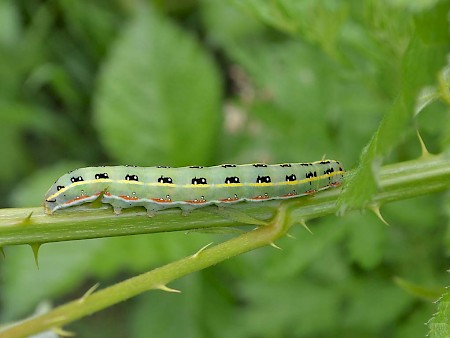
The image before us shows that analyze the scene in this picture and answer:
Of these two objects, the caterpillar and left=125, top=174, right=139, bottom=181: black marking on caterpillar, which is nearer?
the caterpillar

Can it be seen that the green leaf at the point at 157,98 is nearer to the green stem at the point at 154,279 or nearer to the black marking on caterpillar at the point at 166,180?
the black marking on caterpillar at the point at 166,180

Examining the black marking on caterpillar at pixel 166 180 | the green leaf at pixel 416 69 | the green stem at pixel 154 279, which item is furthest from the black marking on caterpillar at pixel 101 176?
the green leaf at pixel 416 69

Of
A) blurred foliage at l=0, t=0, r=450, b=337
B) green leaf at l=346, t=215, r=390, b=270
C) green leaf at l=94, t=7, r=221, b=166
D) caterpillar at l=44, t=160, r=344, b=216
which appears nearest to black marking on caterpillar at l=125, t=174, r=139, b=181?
caterpillar at l=44, t=160, r=344, b=216

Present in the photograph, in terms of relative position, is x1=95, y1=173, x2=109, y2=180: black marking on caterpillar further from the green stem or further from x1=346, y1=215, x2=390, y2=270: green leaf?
x1=346, y1=215, x2=390, y2=270: green leaf

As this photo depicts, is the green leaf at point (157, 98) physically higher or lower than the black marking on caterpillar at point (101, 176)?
higher

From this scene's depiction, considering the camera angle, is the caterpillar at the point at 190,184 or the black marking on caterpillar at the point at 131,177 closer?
the caterpillar at the point at 190,184

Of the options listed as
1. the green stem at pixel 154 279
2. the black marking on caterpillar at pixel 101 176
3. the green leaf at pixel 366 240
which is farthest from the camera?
the green leaf at pixel 366 240

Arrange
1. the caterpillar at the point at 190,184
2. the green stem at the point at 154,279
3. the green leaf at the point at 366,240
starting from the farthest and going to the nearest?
1. the green leaf at the point at 366,240
2. the caterpillar at the point at 190,184
3. the green stem at the point at 154,279
